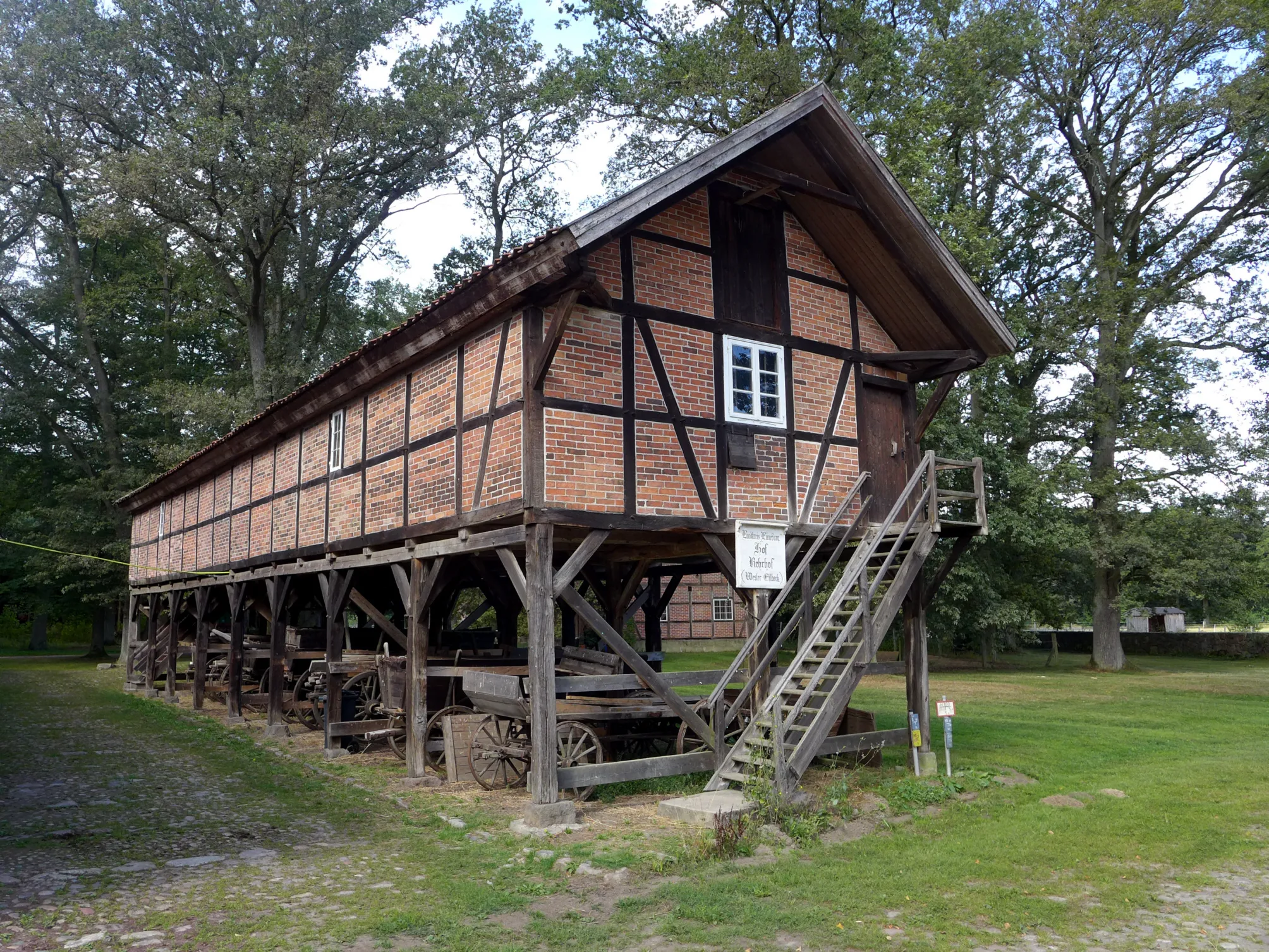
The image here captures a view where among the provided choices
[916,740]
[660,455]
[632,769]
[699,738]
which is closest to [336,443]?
[660,455]

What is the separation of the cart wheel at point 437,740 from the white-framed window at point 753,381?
516cm

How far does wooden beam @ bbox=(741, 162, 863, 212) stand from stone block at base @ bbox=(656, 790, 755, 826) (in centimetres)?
672

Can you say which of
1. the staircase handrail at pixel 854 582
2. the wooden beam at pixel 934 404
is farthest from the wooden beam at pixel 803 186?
the staircase handrail at pixel 854 582

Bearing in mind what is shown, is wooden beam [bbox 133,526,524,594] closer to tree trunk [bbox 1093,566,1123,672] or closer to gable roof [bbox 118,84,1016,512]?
gable roof [bbox 118,84,1016,512]

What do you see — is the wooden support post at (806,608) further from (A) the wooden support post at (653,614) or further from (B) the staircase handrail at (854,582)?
(A) the wooden support post at (653,614)

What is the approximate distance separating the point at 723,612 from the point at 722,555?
105ft

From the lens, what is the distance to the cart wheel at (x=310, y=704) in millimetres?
15953

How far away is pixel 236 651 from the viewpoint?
1770cm

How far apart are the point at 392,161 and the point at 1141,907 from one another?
95.5 ft

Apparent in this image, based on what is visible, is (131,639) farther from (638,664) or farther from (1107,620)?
(1107,620)

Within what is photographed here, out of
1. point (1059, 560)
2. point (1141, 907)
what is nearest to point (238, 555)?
point (1141, 907)

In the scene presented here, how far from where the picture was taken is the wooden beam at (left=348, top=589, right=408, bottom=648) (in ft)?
43.5

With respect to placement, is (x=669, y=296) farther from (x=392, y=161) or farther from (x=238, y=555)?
(x=392, y=161)

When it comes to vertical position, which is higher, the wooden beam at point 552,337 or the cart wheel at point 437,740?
the wooden beam at point 552,337
